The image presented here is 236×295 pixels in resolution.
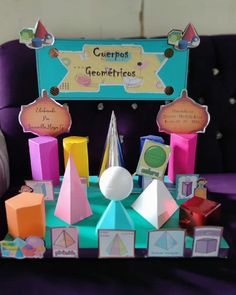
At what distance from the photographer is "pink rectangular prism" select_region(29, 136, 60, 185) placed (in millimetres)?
952

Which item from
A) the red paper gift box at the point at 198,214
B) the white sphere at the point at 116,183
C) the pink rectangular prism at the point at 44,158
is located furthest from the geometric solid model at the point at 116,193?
the pink rectangular prism at the point at 44,158

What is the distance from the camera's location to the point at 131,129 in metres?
1.12

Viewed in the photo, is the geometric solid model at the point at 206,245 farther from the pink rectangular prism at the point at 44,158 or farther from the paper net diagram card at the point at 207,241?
Answer: the pink rectangular prism at the point at 44,158

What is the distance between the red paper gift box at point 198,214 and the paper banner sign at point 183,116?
298 mm

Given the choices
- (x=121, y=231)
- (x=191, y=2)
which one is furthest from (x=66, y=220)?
(x=191, y=2)

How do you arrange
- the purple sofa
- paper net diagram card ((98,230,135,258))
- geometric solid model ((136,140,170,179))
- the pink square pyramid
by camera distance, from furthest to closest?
the purple sofa, geometric solid model ((136,140,170,179)), the pink square pyramid, paper net diagram card ((98,230,135,258))

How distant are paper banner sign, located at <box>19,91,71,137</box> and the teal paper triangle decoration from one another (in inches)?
13.8

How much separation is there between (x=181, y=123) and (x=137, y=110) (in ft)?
0.51

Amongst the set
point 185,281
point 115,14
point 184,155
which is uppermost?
point 115,14

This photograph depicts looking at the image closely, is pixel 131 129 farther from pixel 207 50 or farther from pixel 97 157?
pixel 207 50

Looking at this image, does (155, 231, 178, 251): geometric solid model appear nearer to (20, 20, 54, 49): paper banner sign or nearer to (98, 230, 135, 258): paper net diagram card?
(98, 230, 135, 258): paper net diagram card

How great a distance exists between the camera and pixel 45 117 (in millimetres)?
1023

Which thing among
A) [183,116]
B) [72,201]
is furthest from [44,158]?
[183,116]

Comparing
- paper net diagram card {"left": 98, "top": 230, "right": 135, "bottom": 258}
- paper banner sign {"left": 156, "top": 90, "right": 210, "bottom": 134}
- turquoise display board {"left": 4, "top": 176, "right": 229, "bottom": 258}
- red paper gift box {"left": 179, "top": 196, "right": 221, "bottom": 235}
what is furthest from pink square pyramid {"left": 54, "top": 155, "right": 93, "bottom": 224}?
paper banner sign {"left": 156, "top": 90, "right": 210, "bottom": 134}
